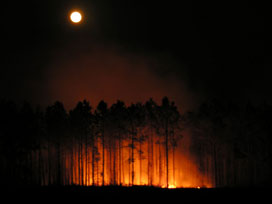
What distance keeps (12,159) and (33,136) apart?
183 inches

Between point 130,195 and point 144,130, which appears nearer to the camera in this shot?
point 130,195

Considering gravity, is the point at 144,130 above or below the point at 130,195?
above

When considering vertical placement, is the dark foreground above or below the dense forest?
below

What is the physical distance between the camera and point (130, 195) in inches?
1231

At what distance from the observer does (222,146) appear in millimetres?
51094

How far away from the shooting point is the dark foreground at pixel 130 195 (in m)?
29.0

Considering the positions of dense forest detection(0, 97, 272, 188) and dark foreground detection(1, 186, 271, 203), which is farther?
dense forest detection(0, 97, 272, 188)

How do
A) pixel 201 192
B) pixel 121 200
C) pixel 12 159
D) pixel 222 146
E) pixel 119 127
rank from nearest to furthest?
1. pixel 121 200
2. pixel 201 192
3. pixel 12 159
4. pixel 119 127
5. pixel 222 146

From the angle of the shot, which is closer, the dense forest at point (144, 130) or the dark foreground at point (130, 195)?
the dark foreground at point (130, 195)

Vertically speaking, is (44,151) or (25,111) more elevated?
(25,111)

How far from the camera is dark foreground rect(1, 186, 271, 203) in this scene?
2897 cm

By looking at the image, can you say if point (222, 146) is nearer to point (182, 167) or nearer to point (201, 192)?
point (182, 167)

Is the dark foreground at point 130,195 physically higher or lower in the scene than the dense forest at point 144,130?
lower

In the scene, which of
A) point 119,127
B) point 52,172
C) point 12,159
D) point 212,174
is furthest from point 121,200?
point 212,174
